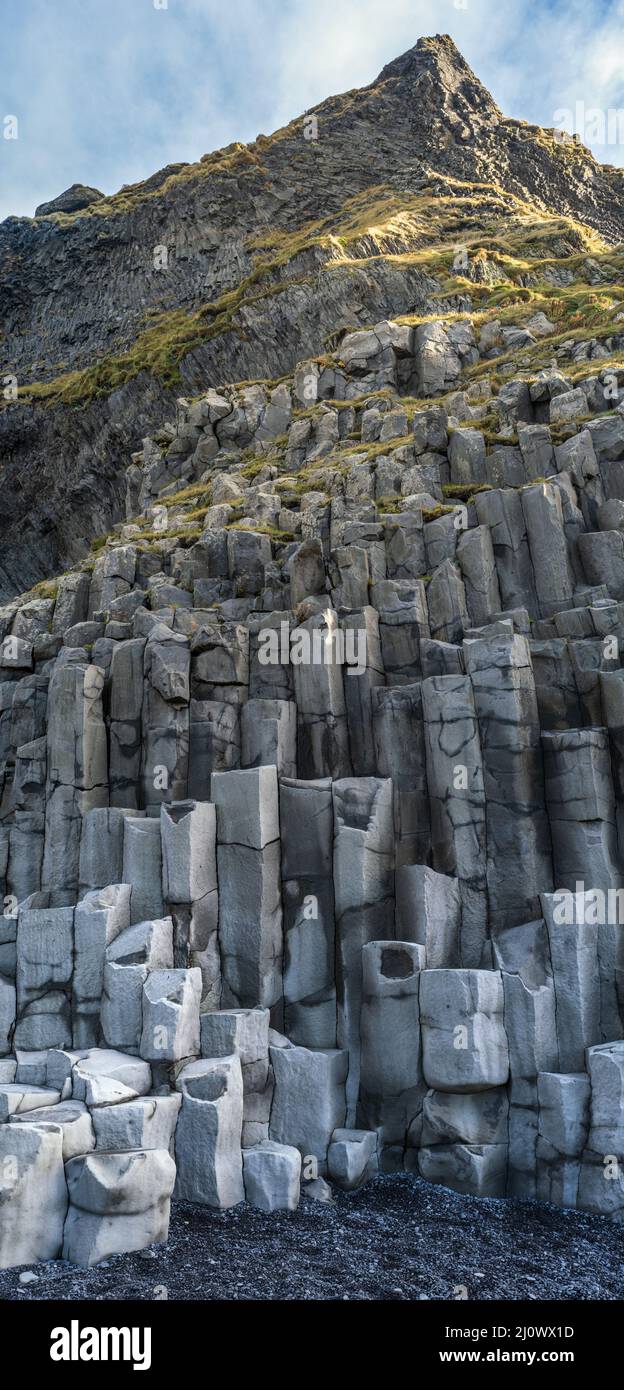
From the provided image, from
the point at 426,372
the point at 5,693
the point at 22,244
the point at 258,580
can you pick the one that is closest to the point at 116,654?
the point at 5,693

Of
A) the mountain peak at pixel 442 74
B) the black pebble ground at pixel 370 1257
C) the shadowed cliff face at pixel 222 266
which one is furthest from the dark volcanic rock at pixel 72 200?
the black pebble ground at pixel 370 1257

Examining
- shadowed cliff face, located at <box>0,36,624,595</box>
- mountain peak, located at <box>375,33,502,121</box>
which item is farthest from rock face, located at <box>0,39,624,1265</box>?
mountain peak, located at <box>375,33,502,121</box>

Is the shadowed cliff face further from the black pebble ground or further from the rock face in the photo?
the black pebble ground

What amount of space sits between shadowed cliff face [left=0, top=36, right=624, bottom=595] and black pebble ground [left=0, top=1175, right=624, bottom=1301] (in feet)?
153

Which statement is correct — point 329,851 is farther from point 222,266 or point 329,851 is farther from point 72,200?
point 72,200

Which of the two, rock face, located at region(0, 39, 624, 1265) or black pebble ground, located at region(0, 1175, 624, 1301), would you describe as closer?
black pebble ground, located at region(0, 1175, 624, 1301)

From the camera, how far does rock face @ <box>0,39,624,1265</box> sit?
12305 mm

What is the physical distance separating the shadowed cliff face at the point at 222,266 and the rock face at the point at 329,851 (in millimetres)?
28737

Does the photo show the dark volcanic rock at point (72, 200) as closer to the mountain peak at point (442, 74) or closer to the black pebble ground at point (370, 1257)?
the mountain peak at point (442, 74)

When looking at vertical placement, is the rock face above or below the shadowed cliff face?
below

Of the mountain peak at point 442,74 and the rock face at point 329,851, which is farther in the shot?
the mountain peak at point 442,74

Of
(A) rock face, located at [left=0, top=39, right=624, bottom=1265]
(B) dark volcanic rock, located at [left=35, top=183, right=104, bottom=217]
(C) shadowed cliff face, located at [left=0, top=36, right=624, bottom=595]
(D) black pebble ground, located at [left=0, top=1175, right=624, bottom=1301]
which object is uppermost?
(B) dark volcanic rock, located at [left=35, top=183, right=104, bottom=217]

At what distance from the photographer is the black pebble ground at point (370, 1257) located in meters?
9.87
